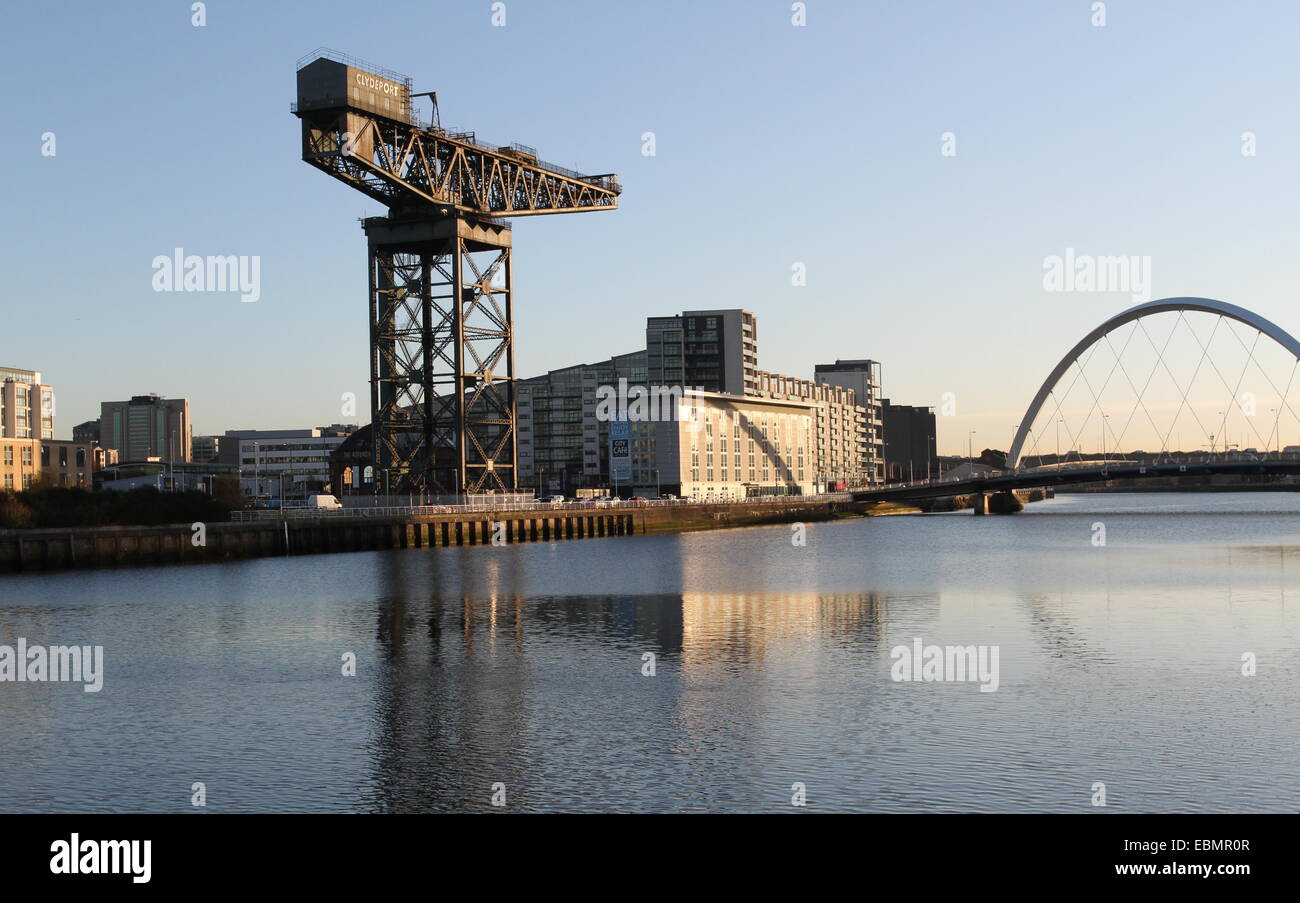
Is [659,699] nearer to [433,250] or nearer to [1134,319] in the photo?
[433,250]

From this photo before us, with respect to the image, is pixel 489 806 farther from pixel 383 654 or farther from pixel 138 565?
pixel 138 565

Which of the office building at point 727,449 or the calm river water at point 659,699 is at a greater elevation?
the office building at point 727,449

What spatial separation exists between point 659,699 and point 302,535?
57.0m

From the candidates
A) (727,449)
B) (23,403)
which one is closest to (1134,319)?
(727,449)

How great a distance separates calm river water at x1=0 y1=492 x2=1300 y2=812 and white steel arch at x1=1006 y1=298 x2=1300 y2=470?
59347 mm

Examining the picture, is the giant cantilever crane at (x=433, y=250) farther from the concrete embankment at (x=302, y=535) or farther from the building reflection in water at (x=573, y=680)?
the building reflection in water at (x=573, y=680)

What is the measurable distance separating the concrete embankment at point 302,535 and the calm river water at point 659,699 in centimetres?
1312

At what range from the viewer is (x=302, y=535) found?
79688 millimetres

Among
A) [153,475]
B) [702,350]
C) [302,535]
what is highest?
[702,350]

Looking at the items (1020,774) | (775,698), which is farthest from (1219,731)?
(775,698)

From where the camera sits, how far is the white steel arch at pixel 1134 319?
107125 mm

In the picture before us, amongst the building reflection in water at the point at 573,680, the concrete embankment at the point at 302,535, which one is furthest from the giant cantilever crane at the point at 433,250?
the building reflection in water at the point at 573,680
